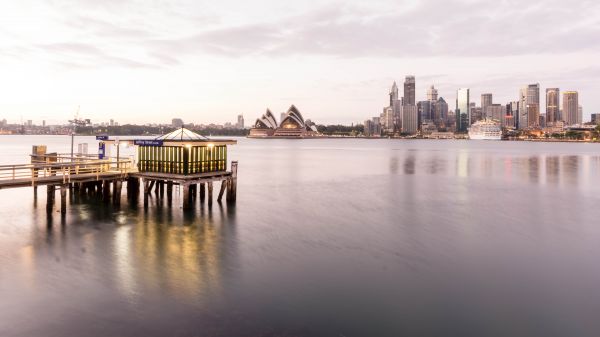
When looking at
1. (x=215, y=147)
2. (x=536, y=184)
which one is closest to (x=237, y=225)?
(x=215, y=147)

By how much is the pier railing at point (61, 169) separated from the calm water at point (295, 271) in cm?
228

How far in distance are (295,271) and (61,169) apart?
19.5m

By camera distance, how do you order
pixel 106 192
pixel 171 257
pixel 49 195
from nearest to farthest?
pixel 171 257 → pixel 49 195 → pixel 106 192

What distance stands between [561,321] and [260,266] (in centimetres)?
1006

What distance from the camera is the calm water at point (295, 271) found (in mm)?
12008

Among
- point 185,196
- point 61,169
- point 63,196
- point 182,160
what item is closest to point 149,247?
point 185,196

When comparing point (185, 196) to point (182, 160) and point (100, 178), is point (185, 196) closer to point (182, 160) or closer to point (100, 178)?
point (182, 160)

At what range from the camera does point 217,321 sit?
469 inches

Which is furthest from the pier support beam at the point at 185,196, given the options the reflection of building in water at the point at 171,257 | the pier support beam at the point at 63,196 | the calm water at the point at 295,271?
the pier support beam at the point at 63,196

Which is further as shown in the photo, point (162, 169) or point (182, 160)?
point (162, 169)

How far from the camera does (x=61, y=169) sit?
93.2ft

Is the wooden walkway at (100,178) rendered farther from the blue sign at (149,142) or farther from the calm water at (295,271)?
the blue sign at (149,142)

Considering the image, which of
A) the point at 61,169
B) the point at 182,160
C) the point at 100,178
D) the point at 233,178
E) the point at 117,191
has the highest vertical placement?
the point at 182,160

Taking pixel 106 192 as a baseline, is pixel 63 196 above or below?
above
